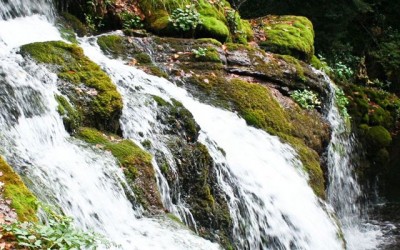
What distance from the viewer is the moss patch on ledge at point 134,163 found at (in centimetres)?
504

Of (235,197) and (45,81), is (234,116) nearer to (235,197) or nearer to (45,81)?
(235,197)

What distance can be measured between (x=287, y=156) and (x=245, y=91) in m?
1.40

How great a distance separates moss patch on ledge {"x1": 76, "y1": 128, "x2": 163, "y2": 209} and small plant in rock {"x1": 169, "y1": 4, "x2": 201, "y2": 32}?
4.75m

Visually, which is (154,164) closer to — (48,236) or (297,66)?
(48,236)

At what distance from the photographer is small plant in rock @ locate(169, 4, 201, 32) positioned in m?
9.87

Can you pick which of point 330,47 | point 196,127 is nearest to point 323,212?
point 196,127

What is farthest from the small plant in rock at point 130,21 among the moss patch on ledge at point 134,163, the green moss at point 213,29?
the moss patch on ledge at point 134,163

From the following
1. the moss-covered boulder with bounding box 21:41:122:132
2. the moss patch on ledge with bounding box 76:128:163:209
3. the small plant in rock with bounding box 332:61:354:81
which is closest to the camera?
the moss patch on ledge with bounding box 76:128:163:209

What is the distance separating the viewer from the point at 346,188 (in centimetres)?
1077

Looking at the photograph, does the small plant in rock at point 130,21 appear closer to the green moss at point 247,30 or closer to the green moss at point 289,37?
the green moss at point 247,30

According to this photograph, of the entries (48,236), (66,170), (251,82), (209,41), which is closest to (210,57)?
(209,41)

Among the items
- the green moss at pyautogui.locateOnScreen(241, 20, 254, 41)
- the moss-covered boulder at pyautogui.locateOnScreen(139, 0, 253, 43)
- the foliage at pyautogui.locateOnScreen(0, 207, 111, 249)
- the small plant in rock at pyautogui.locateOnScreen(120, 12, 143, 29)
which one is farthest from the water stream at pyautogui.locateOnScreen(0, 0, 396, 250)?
the green moss at pyautogui.locateOnScreen(241, 20, 254, 41)

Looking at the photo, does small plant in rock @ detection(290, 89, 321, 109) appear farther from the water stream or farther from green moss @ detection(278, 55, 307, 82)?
the water stream

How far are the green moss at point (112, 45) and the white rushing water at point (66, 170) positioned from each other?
3199 mm
